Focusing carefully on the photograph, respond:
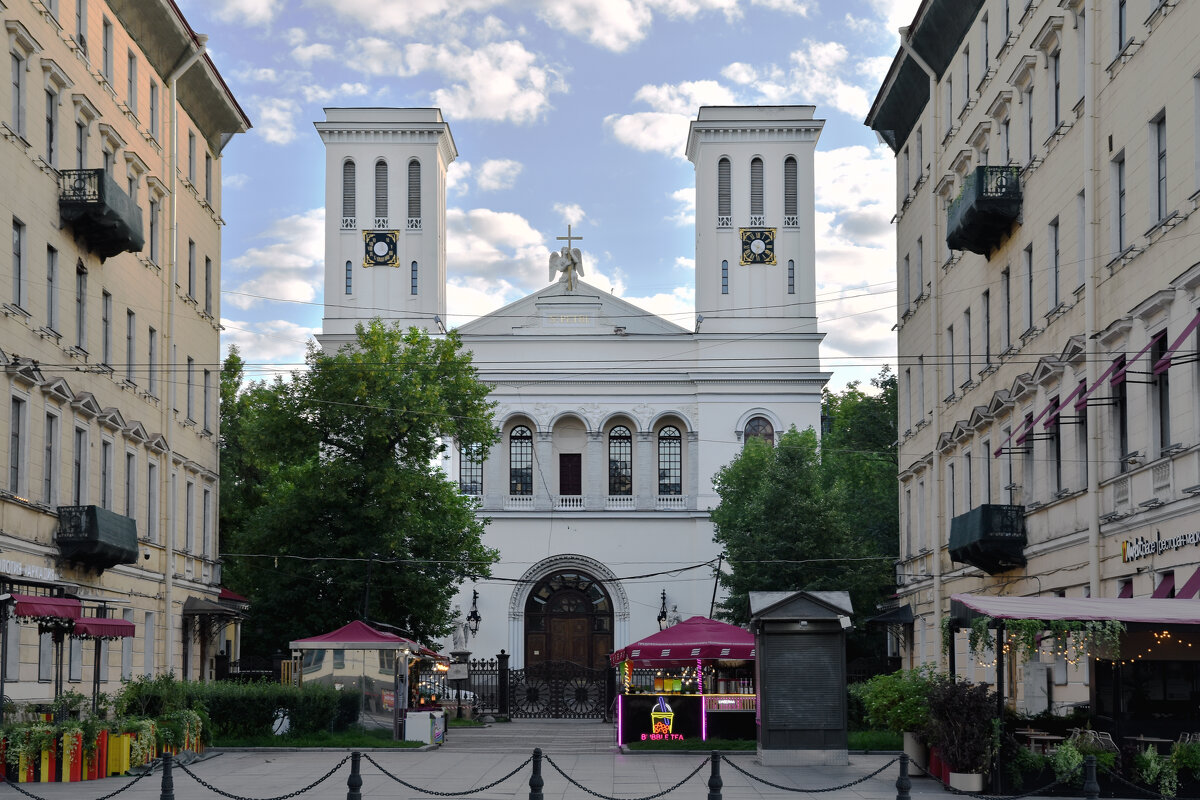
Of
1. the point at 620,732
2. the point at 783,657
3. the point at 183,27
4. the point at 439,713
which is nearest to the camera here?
the point at 783,657

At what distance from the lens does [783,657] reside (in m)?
28.0

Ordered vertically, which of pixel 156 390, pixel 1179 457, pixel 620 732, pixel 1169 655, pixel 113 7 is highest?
pixel 113 7

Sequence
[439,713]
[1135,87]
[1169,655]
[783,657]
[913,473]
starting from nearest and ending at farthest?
[1169,655] < [1135,87] < [783,657] < [439,713] < [913,473]

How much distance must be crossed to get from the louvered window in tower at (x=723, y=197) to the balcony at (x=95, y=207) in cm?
4142

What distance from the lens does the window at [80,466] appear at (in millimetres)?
33906

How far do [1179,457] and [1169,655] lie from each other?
3025 mm

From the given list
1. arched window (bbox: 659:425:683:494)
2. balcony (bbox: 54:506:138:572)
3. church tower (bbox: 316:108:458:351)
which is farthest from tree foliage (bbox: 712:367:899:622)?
balcony (bbox: 54:506:138:572)

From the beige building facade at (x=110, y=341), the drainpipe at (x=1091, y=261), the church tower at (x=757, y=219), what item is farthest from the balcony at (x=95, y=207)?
the church tower at (x=757, y=219)

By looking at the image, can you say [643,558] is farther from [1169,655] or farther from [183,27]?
[1169,655]

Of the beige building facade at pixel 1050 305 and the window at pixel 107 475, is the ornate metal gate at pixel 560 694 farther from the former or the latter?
the window at pixel 107 475

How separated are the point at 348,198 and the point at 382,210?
166cm

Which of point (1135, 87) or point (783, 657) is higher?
point (1135, 87)

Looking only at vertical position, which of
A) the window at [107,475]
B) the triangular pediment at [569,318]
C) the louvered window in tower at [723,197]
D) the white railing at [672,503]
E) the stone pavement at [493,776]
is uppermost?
the louvered window in tower at [723,197]

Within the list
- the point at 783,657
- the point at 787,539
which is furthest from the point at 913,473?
the point at 783,657
